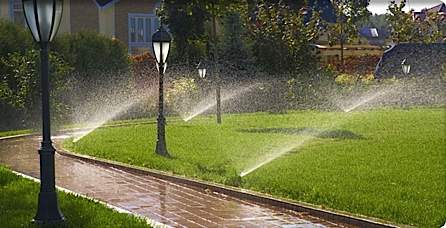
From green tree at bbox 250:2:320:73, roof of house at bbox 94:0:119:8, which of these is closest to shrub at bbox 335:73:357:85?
green tree at bbox 250:2:320:73

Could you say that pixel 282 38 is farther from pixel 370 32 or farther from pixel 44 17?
pixel 370 32

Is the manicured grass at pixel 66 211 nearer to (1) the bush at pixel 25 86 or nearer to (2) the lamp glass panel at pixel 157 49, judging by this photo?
(2) the lamp glass panel at pixel 157 49

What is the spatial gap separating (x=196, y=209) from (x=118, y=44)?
20390mm

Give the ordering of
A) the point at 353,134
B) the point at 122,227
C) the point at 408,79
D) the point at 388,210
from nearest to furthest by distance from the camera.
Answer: the point at 122,227 → the point at 388,210 → the point at 353,134 → the point at 408,79

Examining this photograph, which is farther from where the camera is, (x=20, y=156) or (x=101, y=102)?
(x=101, y=102)

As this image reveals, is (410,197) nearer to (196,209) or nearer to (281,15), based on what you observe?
(196,209)

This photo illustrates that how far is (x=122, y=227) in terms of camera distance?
20.2 ft

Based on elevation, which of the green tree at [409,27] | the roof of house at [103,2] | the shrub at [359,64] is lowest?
the shrub at [359,64]

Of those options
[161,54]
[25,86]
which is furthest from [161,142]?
Result: [25,86]

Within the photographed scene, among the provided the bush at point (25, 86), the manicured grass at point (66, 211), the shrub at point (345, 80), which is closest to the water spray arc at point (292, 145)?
the shrub at point (345, 80)

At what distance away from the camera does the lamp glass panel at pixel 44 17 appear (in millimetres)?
6297

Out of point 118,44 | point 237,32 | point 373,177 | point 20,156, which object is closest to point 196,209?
point 373,177

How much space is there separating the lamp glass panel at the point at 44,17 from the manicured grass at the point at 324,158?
283 centimetres

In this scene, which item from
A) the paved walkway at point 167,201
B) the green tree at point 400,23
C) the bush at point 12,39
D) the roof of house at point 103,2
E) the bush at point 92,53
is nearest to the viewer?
the paved walkway at point 167,201
